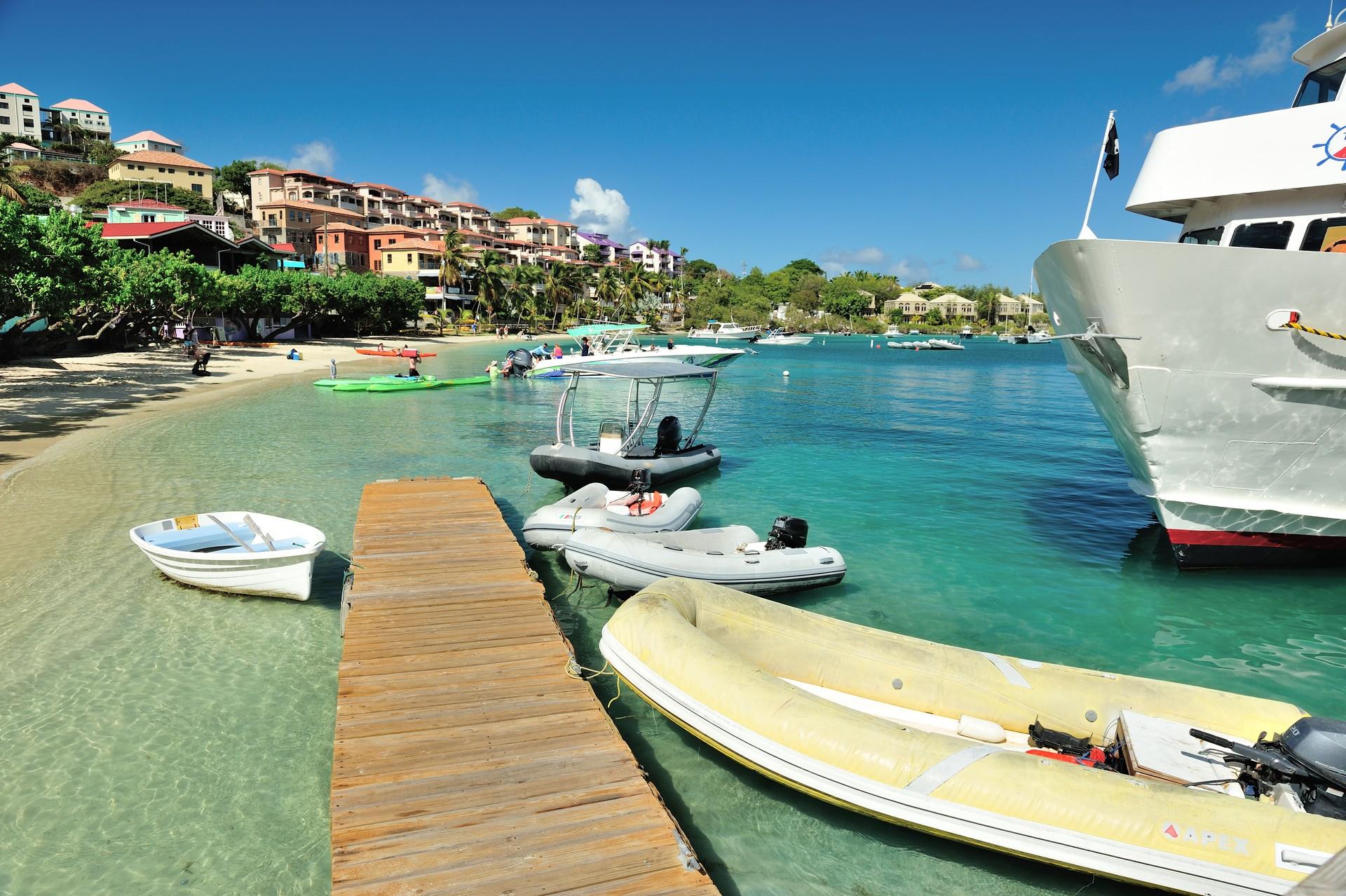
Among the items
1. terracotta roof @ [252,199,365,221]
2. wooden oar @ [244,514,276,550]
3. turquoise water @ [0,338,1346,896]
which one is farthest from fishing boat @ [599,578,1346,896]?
terracotta roof @ [252,199,365,221]

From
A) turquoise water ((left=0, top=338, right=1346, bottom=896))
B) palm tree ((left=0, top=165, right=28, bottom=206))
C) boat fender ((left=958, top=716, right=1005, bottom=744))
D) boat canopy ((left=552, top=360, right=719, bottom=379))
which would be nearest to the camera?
turquoise water ((left=0, top=338, right=1346, bottom=896))

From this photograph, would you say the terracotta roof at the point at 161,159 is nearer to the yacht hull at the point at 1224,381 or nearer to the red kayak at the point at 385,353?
the red kayak at the point at 385,353

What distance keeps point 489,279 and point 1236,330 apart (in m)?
76.5

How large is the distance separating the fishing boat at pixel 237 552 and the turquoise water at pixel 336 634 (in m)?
0.32

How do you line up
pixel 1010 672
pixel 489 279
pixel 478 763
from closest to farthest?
pixel 478 763 < pixel 1010 672 < pixel 489 279

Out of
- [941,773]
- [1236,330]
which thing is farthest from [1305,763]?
[1236,330]

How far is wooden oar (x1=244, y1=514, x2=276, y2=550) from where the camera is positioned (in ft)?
33.9

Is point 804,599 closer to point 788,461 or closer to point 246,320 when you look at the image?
point 788,461

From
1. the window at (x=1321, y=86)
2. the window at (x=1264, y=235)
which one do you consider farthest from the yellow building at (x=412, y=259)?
the window at (x=1264, y=235)

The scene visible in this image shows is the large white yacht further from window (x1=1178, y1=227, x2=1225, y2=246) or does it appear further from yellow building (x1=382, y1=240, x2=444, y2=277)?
yellow building (x1=382, y1=240, x2=444, y2=277)

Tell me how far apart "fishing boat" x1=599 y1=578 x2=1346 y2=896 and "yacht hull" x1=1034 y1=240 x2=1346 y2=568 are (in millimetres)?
4958

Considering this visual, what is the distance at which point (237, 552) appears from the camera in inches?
407

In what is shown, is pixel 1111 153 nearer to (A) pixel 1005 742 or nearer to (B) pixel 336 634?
(A) pixel 1005 742

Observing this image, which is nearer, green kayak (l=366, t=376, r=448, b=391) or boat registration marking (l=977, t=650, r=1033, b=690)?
boat registration marking (l=977, t=650, r=1033, b=690)
